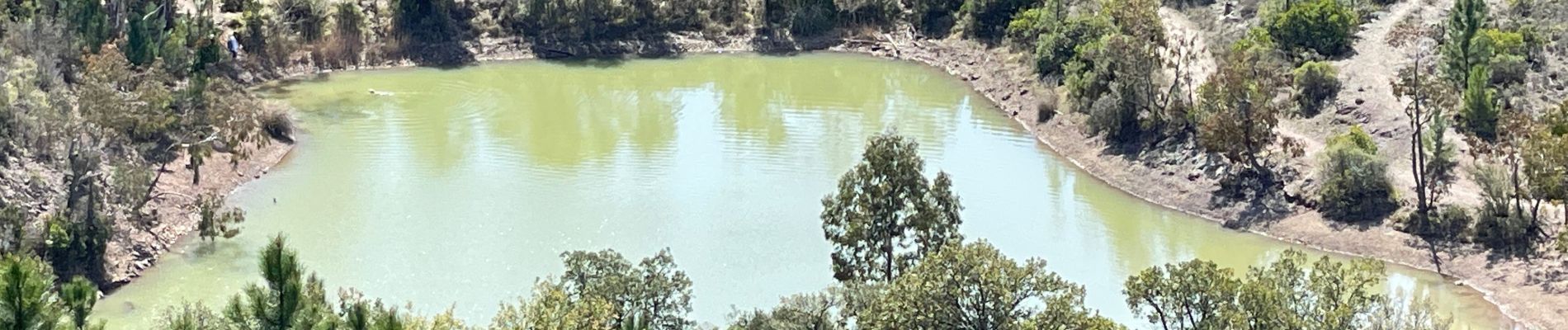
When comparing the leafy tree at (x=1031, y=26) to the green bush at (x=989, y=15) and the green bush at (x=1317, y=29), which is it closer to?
the green bush at (x=989, y=15)

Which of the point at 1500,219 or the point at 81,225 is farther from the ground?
the point at 81,225

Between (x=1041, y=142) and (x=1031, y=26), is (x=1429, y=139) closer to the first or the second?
(x=1041, y=142)

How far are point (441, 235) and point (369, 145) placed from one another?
30.6ft

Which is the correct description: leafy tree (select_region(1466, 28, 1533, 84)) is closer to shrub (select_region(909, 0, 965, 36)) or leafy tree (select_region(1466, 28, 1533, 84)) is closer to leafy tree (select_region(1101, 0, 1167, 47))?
leafy tree (select_region(1101, 0, 1167, 47))

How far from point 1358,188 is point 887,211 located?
14.2 m

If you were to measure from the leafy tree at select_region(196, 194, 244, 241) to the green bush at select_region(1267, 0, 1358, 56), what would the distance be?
2537cm

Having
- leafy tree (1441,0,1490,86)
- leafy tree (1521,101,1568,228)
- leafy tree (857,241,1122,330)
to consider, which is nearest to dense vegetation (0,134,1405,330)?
leafy tree (857,241,1122,330)

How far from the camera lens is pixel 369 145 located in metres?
45.7

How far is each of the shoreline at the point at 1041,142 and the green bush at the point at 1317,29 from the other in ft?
19.1

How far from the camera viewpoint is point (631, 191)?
40969 mm

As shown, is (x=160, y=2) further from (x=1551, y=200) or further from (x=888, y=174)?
(x=1551, y=200)

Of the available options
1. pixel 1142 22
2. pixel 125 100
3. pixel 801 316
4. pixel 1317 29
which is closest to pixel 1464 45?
pixel 1317 29

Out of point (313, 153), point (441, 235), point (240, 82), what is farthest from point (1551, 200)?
point (240, 82)

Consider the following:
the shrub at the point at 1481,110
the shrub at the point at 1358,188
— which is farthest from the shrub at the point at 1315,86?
the shrub at the point at 1358,188
